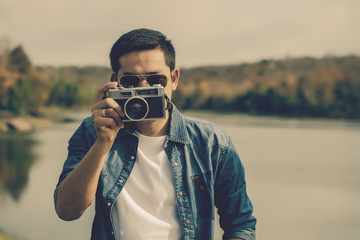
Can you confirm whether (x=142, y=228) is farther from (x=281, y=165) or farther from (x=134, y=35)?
(x=281, y=165)

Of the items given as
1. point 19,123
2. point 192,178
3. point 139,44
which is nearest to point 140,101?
point 139,44

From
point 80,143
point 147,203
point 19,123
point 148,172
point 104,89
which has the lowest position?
point 19,123

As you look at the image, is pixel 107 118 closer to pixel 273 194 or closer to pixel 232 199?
pixel 232 199

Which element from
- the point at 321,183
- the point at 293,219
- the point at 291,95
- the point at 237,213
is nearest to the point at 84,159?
the point at 237,213

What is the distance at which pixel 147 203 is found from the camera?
1588 mm

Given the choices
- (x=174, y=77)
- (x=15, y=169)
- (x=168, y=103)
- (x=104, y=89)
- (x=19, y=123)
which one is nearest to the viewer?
(x=104, y=89)

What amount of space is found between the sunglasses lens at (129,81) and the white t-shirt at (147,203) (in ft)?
0.90

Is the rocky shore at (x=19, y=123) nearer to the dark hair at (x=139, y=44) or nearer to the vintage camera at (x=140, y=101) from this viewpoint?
the dark hair at (x=139, y=44)

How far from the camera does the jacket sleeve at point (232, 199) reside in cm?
162

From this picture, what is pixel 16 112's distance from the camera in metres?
38.9

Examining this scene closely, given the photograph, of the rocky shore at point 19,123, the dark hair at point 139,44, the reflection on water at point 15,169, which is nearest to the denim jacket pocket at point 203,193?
the dark hair at point 139,44

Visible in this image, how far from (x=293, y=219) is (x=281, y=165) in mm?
7846

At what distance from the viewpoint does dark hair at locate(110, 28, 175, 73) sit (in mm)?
1654

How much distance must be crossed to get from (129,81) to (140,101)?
0.12 meters
